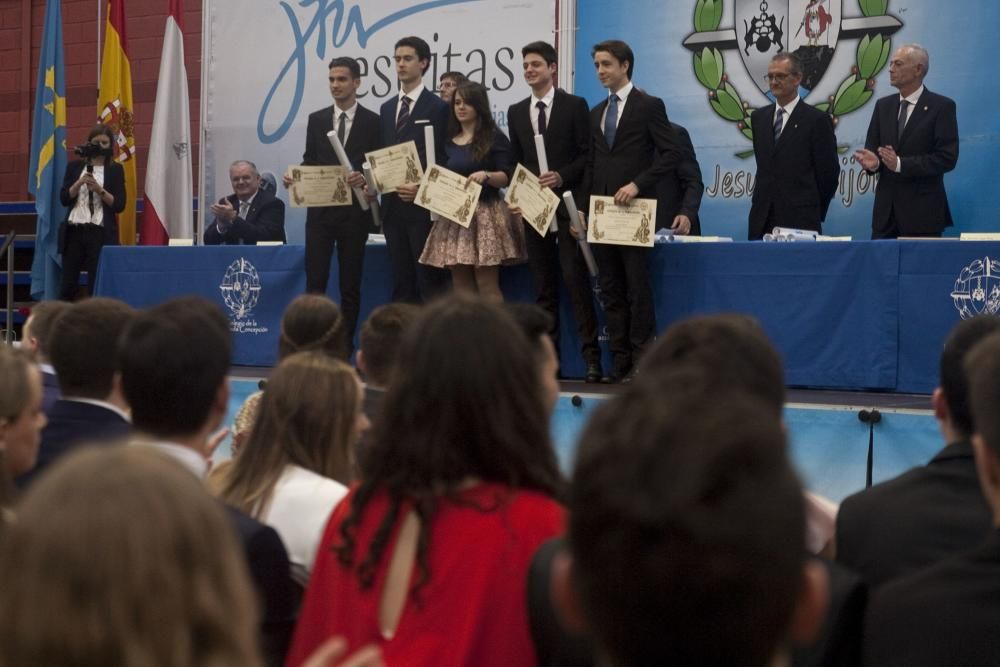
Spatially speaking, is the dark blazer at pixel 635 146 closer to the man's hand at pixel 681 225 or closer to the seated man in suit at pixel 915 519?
the man's hand at pixel 681 225

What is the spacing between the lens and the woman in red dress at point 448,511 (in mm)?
1339

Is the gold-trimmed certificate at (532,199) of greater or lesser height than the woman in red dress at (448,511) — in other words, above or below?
above

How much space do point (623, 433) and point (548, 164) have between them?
5521 mm

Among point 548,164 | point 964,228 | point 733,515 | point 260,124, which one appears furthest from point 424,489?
point 260,124

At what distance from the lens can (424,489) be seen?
1.38m

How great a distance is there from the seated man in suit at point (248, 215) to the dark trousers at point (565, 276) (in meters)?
2.32

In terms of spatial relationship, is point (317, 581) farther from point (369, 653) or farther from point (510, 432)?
point (369, 653)

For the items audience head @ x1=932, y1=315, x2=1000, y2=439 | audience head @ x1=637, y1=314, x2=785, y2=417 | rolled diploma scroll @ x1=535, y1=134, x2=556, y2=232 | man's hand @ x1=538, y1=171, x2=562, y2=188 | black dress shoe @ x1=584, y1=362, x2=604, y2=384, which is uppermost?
rolled diploma scroll @ x1=535, y1=134, x2=556, y2=232

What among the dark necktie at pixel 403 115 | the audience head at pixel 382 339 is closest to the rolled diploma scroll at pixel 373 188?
the dark necktie at pixel 403 115

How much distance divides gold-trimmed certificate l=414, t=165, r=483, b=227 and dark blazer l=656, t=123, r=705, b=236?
3.46 feet

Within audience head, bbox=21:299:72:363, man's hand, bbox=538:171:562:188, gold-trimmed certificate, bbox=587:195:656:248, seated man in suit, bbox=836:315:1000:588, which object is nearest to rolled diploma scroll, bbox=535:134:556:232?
man's hand, bbox=538:171:562:188

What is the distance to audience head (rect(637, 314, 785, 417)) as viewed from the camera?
1.52 meters

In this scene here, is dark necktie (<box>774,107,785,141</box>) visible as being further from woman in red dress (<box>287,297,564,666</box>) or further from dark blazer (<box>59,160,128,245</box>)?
woman in red dress (<box>287,297,564,666</box>)

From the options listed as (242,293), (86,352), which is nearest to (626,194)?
(242,293)
